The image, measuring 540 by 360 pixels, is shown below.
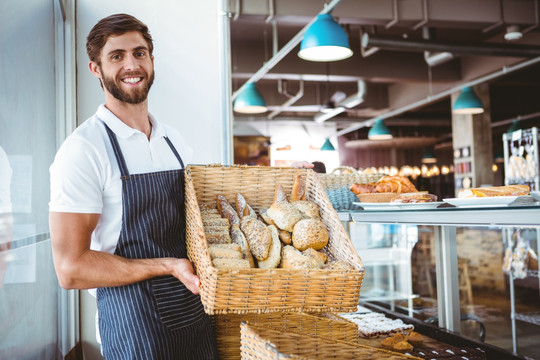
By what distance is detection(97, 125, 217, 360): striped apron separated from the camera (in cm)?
150

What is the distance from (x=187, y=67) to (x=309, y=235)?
1941 millimetres

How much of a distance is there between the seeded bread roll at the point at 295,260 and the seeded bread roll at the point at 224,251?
0.44 ft

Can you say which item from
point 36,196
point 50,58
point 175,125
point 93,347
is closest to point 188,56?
point 175,125

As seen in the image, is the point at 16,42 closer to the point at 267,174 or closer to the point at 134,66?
the point at 134,66

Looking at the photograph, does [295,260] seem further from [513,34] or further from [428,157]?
[428,157]

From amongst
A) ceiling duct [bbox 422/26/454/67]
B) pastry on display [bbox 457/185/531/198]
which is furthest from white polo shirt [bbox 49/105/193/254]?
ceiling duct [bbox 422/26/454/67]

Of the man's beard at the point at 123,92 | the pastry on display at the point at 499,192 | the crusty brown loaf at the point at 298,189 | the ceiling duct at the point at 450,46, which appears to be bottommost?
the pastry on display at the point at 499,192

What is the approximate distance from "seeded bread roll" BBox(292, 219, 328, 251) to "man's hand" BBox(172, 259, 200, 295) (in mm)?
310

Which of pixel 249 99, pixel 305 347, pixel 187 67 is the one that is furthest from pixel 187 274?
pixel 249 99

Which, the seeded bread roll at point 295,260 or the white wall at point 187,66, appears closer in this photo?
the seeded bread roll at point 295,260

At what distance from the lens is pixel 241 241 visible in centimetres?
144

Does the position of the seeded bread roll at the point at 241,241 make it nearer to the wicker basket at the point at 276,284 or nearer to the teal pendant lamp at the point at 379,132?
the wicker basket at the point at 276,284

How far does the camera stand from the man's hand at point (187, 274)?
133 cm

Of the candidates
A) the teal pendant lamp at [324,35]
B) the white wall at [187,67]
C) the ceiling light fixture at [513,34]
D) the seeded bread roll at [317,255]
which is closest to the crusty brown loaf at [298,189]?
the seeded bread roll at [317,255]
